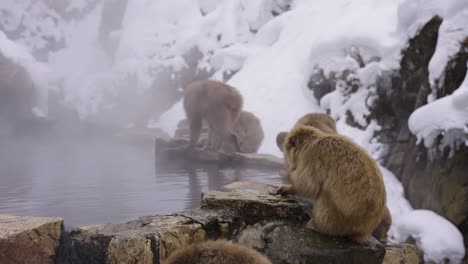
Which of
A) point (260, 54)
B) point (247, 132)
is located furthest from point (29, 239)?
Result: point (260, 54)

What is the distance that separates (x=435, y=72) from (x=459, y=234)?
1.84m

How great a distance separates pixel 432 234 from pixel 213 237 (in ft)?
8.16

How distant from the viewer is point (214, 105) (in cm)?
647

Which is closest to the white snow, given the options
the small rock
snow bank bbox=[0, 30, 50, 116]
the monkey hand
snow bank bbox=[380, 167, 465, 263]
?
snow bank bbox=[380, 167, 465, 263]

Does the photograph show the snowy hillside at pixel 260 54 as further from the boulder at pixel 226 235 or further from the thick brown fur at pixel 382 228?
the boulder at pixel 226 235

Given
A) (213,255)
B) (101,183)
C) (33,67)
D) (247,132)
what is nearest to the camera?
(213,255)

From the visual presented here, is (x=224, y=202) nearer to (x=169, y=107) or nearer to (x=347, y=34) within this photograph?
(x=347, y=34)

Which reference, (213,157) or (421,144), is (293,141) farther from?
(213,157)

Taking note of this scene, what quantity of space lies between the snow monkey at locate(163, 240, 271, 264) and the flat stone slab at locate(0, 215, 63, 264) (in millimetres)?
1032

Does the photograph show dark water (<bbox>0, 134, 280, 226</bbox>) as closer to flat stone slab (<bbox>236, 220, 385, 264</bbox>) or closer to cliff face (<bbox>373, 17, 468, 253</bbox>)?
flat stone slab (<bbox>236, 220, 385, 264</bbox>)

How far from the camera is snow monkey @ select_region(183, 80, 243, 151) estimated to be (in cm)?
648

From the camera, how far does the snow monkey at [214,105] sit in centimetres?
648

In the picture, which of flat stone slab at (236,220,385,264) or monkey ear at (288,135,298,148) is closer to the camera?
flat stone slab at (236,220,385,264)

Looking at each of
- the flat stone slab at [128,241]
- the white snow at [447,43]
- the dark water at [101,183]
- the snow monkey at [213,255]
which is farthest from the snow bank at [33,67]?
the snow monkey at [213,255]
